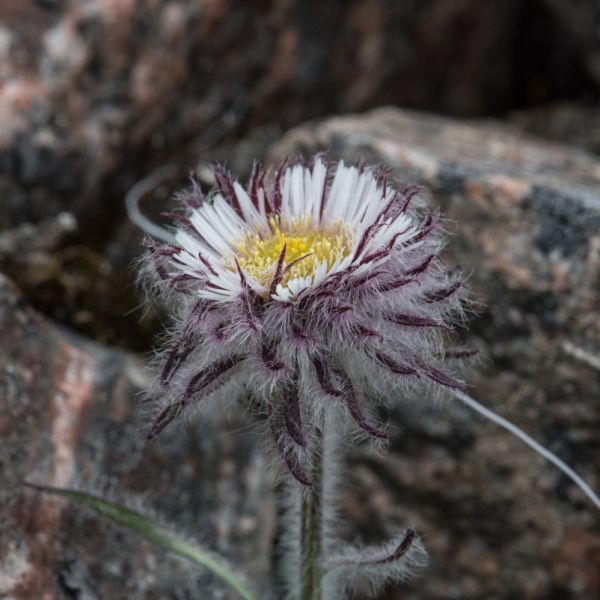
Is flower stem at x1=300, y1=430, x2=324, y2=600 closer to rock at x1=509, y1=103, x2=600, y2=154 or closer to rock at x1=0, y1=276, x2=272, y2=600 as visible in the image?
rock at x1=0, y1=276, x2=272, y2=600

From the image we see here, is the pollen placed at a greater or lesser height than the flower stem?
greater

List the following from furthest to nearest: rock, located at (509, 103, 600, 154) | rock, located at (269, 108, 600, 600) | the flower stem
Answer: rock, located at (509, 103, 600, 154), rock, located at (269, 108, 600, 600), the flower stem

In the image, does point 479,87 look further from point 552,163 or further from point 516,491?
point 516,491

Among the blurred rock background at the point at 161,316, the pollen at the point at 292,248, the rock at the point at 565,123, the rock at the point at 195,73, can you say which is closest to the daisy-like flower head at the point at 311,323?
the pollen at the point at 292,248

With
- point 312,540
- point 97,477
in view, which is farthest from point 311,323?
point 97,477

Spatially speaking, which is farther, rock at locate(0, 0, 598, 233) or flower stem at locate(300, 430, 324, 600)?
rock at locate(0, 0, 598, 233)

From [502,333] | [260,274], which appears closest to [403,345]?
[260,274]

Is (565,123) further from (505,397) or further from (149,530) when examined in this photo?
(149,530)

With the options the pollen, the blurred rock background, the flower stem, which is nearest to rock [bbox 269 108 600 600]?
the blurred rock background
